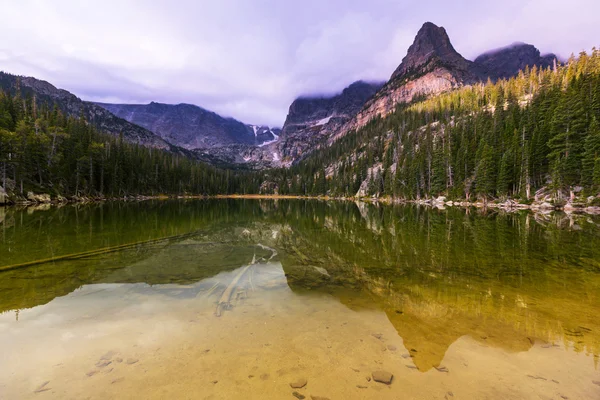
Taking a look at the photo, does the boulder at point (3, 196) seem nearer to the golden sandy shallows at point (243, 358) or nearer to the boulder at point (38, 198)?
the boulder at point (38, 198)

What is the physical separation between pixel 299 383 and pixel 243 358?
1300 mm

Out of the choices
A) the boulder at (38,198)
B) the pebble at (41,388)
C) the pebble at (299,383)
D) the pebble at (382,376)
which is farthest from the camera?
the boulder at (38,198)

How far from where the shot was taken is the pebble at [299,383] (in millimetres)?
4398

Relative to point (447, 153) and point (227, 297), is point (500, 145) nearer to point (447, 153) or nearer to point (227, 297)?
point (447, 153)

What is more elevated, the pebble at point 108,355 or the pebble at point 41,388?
the pebble at point 41,388

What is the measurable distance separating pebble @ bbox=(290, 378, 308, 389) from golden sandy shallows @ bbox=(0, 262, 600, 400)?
0.26 feet

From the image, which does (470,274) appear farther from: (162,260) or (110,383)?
(162,260)

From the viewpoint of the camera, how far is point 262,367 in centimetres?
491

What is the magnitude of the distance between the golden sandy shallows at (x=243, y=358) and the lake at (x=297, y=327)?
3 centimetres

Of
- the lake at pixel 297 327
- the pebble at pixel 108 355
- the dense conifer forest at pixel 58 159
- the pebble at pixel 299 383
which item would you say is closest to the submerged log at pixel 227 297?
the lake at pixel 297 327

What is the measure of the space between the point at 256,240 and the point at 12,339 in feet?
Answer: 46.2

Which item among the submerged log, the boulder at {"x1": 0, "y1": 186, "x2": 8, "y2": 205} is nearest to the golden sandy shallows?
the submerged log

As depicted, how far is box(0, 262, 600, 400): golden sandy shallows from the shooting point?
4.29 meters

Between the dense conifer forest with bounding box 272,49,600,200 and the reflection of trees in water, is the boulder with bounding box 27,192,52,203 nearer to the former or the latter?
the reflection of trees in water
